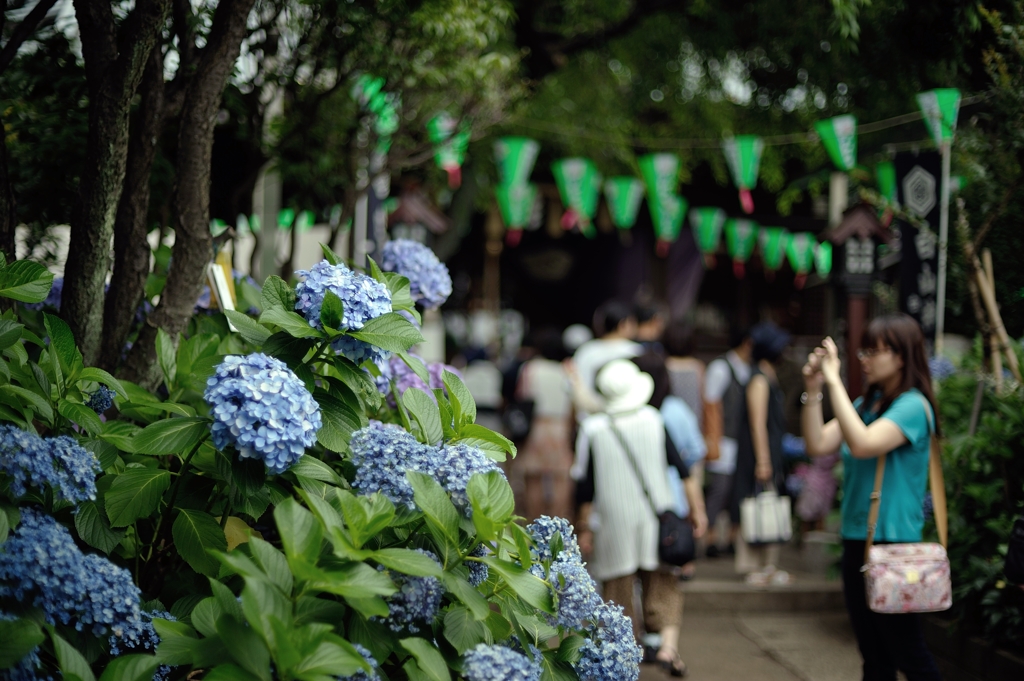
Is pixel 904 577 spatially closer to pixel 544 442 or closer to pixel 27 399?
pixel 27 399

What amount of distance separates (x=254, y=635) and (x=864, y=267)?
7.43 meters

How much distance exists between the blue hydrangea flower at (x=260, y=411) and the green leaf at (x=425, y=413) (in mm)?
343

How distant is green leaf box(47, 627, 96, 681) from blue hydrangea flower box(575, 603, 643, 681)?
1.03 metres

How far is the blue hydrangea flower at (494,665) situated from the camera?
Result: 180 cm

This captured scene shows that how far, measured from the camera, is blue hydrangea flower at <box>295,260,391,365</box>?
6.81 ft

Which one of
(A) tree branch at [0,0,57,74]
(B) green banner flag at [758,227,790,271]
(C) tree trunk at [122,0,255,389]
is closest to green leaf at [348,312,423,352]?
(C) tree trunk at [122,0,255,389]

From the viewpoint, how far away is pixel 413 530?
6.75 ft

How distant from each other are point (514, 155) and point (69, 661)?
889 cm

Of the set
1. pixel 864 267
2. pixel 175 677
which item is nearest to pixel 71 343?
pixel 175 677

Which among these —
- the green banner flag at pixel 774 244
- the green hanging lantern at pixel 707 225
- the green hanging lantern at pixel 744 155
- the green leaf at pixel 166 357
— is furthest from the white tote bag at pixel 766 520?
the green banner flag at pixel 774 244

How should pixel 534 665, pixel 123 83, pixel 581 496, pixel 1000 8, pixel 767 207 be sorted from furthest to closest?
pixel 767 207, pixel 581 496, pixel 1000 8, pixel 123 83, pixel 534 665

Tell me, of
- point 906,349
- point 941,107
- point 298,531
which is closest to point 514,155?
point 941,107

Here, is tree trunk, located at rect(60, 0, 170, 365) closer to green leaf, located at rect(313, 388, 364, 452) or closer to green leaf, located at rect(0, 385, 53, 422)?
green leaf, located at rect(0, 385, 53, 422)

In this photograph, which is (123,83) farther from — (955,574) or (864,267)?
(864,267)
